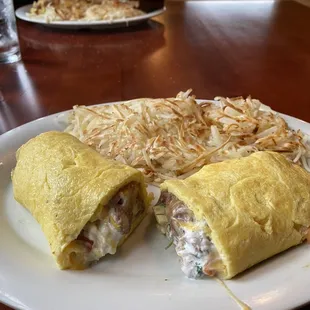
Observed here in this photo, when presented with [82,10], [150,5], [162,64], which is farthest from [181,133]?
[150,5]

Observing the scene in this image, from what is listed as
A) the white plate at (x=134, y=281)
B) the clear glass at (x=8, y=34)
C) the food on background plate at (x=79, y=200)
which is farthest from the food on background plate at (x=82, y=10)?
the white plate at (x=134, y=281)

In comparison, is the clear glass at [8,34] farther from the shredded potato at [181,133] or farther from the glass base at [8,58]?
the shredded potato at [181,133]

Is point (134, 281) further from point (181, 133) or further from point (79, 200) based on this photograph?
point (181, 133)

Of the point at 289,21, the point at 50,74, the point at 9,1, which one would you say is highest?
the point at 9,1

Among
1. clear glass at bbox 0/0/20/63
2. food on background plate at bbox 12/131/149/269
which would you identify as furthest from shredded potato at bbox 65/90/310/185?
clear glass at bbox 0/0/20/63

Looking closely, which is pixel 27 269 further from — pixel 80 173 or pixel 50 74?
pixel 50 74

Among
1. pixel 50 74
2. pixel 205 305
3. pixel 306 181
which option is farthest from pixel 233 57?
pixel 205 305

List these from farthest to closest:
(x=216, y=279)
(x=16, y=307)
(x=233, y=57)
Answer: (x=233, y=57) < (x=216, y=279) < (x=16, y=307)
